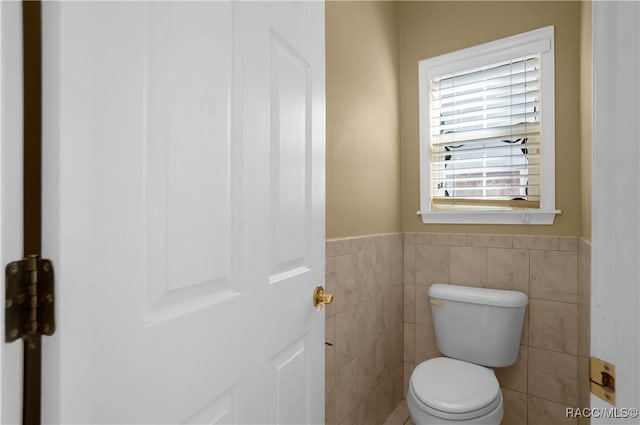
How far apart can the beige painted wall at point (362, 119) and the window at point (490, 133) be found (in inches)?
9.0

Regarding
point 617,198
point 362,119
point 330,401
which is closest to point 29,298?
point 617,198

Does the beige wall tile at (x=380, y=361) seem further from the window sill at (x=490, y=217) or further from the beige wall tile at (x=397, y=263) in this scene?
the window sill at (x=490, y=217)

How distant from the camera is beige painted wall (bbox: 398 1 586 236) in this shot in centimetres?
172

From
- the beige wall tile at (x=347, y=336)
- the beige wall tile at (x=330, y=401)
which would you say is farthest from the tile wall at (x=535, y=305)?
the beige wall tile at (x=330, y=401)

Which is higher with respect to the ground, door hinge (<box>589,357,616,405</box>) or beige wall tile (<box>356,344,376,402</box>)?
door hinge (<box>589,357,616,405</box>)

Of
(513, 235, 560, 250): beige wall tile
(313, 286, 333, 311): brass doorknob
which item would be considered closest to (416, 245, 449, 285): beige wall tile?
(513, 235, 560, 250): beige wall tile

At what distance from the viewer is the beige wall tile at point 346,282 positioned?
1483 mm

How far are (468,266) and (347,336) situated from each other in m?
0.92

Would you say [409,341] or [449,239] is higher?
[449,239]

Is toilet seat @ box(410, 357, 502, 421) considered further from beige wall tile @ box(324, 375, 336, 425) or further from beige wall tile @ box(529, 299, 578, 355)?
beige wall tile @ box(529, 299, 578, 355)

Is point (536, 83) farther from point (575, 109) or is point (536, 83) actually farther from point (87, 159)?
point (87, 159)

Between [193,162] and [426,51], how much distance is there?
2.05 meters

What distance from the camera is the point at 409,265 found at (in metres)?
2.17

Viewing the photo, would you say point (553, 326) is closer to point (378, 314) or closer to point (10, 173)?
point (378, 314)
